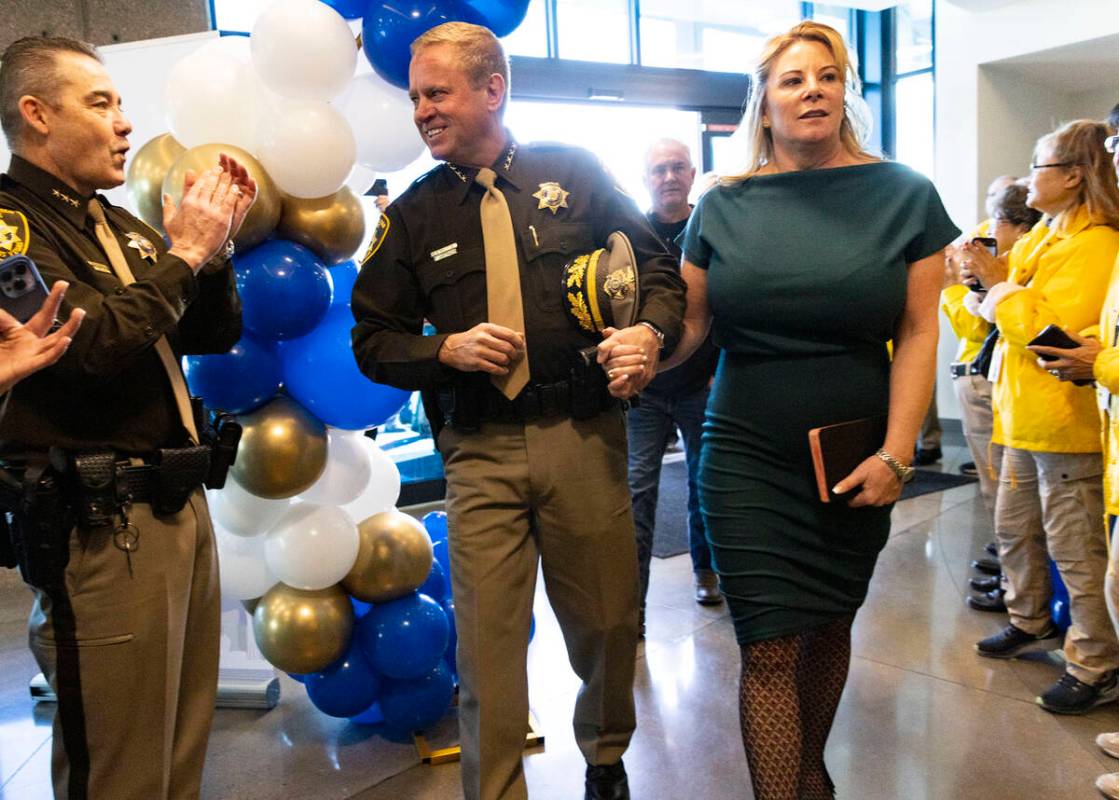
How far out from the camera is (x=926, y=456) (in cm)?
641

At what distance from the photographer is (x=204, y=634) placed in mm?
1681

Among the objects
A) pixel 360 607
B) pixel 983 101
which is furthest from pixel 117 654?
pixel 983 101

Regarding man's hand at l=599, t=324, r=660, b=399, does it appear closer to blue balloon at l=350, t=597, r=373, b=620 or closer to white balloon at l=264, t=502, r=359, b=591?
white balloon at l=264, t=502, r=359, b=591

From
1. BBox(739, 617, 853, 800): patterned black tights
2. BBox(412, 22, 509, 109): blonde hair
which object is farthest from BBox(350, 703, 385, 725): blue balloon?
BBox(412, 22, 509, 109): blonde hair

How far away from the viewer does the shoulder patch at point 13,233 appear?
1.37 m

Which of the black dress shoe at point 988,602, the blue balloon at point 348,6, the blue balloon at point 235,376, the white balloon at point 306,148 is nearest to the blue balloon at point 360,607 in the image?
the blue balloon at point 235,376

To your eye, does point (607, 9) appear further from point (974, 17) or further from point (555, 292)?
point (555, 292)

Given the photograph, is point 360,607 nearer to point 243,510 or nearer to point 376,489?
point 376,489

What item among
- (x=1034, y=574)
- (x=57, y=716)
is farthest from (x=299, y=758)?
(x=1034, y=574)

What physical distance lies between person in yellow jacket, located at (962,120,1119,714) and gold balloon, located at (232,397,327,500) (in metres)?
2.00

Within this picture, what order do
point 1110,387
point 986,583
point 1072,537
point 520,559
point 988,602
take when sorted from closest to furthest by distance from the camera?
point 520,559 < point 1110,387 < point 1072,537 < point 988,602 < point 986,583

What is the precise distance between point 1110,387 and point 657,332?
3.47 feet

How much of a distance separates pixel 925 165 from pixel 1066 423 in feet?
19.8

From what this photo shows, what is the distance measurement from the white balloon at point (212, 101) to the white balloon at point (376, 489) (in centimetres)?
90
